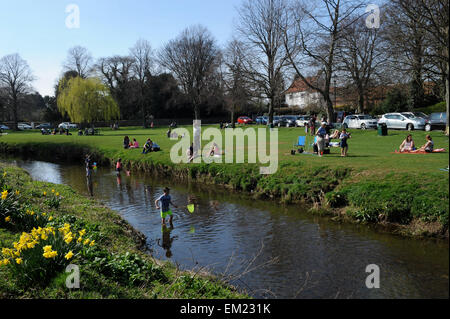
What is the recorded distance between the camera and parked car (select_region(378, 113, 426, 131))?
3306cm

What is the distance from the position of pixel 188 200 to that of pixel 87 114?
159 ft

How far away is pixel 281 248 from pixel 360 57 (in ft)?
130

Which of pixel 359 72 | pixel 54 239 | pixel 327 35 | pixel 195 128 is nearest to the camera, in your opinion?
pixel 54 239

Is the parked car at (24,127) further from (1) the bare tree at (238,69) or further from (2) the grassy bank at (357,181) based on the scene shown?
(2) the grassy bank at (357,181)

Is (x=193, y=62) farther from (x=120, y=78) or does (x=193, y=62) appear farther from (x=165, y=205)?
(x=165, y=205)

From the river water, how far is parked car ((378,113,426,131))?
70.2 ft

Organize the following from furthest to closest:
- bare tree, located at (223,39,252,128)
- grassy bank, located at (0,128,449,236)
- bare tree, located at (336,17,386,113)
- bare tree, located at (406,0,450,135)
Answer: bare tree, located at (223,39,252,128), bare tree, located at (336,17,386,113), bare tree, located at (406,0,450,135), grassy bank, located at (0,128,449,236)

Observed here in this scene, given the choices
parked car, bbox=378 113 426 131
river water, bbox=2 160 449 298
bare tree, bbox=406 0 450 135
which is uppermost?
bare tree, bbox=406 0 450 135

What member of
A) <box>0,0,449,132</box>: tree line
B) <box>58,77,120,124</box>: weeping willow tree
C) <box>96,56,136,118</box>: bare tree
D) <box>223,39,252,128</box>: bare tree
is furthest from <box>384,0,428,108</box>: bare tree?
<box>96,56,136,118</box>: bare tree

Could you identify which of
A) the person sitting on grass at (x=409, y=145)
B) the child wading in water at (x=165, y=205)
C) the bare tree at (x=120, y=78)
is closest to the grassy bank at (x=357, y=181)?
the person sitting on grass at (x=409, y=145)

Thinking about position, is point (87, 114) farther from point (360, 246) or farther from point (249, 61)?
point (360, 246)

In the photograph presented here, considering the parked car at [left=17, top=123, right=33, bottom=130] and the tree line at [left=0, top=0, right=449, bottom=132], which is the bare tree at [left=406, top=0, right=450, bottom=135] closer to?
the tree line at [left=0, top=0, right=449, bottom=132]

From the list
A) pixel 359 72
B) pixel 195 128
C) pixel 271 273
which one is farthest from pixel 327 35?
pixel 271 273
